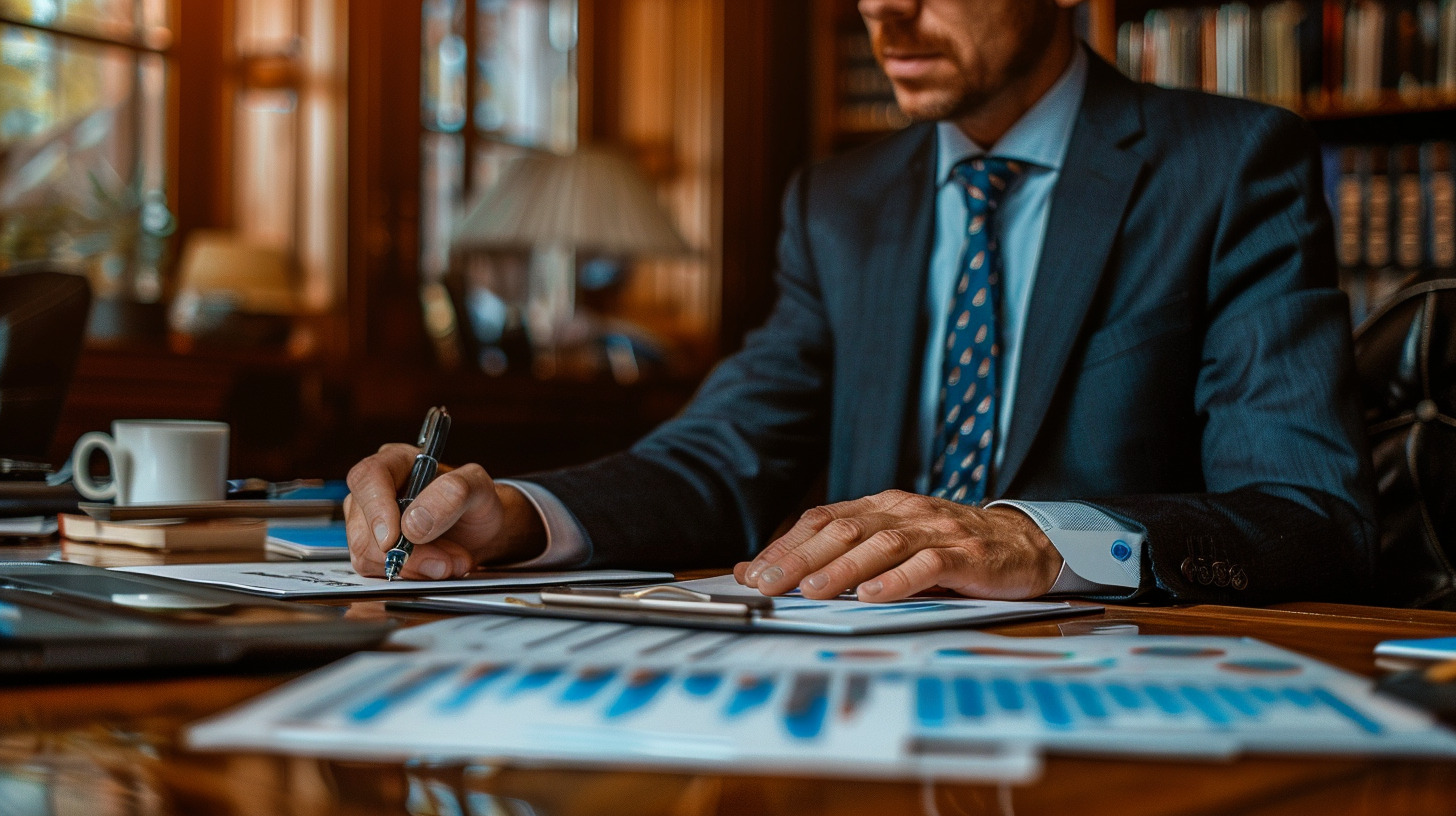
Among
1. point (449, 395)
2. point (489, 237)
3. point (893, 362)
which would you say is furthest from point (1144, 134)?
point (449, 395)

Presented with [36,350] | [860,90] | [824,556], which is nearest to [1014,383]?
[824,556]

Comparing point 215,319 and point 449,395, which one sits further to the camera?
point 449,395

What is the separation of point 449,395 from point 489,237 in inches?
17.7

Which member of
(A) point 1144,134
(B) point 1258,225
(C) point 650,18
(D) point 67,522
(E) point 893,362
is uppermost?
(C) point 650,18

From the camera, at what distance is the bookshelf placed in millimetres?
3205

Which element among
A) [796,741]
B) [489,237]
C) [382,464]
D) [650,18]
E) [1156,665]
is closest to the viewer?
[796,741]

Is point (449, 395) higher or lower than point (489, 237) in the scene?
lower

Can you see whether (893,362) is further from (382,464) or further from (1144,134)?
(382,464)

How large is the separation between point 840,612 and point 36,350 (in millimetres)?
1311

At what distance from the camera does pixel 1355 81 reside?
131 inches

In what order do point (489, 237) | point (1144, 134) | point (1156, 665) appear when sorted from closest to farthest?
point (1156, 665)
point (1144, 134)
point (489, 237)

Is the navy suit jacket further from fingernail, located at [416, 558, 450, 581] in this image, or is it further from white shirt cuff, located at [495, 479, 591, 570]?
fingernail, located at [416, 558, 450, 581]

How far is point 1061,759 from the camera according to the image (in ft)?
1.31

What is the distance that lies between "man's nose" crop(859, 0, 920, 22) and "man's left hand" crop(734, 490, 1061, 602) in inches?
27.9
